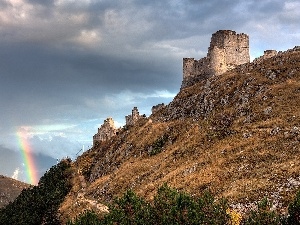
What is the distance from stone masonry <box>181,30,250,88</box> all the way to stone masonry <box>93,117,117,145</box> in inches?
1216

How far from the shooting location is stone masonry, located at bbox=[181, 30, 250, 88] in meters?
97.1

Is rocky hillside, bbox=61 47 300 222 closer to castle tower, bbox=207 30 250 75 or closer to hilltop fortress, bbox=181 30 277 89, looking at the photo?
hilltop fortress, bbox=181 30 277 89

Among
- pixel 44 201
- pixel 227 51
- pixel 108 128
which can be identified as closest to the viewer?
pixel 44 201

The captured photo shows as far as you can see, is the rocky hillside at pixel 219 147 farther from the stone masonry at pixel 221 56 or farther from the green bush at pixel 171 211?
the green bush at pixel 171 211

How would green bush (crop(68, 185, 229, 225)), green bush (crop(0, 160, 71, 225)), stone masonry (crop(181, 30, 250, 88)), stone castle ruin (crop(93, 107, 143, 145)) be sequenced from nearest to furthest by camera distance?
green bush (crop(68, 185, 229, 225)), green bush (crop(0, 160, 71, 225)), stone masonry (crop(181, 30, 250, 88)), stone castle ruin (crop(93, 107, 143, 145))

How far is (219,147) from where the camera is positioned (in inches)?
2378

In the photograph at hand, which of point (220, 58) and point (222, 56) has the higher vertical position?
point (222, 56)

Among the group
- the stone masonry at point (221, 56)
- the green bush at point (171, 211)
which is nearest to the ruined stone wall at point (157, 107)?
the stone masonry at point (221, 56)

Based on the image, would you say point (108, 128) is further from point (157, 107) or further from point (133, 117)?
point (157, 107)

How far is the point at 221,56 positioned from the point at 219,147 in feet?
139

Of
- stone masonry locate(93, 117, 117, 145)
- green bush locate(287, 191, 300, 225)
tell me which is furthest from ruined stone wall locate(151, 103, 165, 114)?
green bush locate(287, 191, 300, 225)

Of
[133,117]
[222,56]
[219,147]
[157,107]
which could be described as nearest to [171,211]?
[219,147]

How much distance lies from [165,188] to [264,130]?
2742 cm

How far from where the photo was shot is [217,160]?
2202 inches
